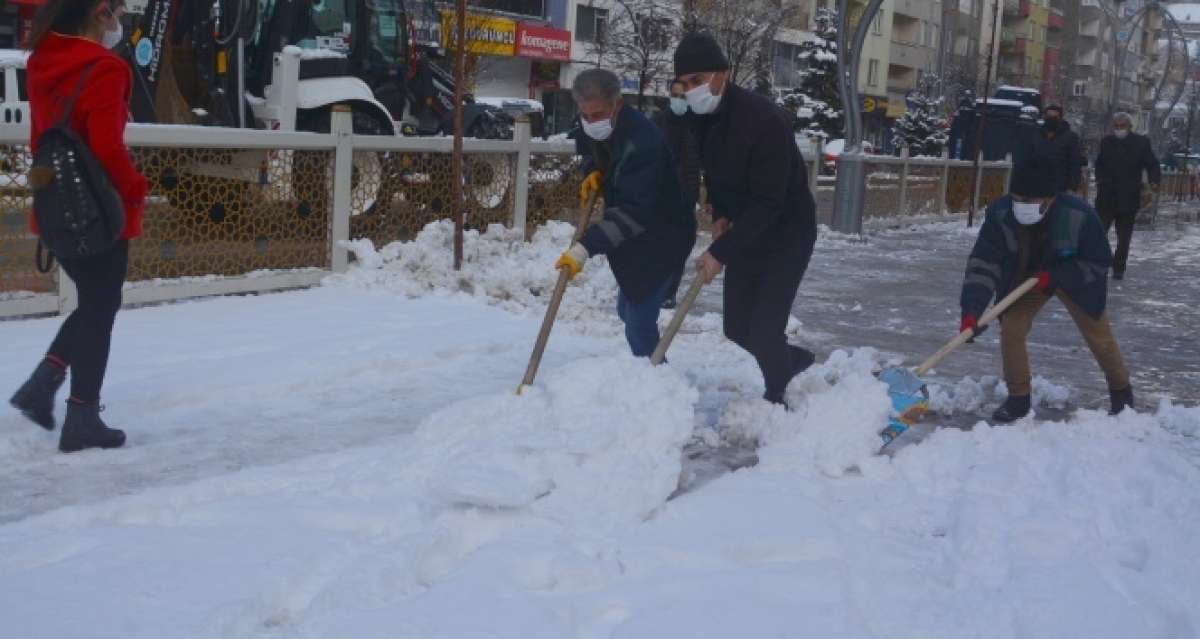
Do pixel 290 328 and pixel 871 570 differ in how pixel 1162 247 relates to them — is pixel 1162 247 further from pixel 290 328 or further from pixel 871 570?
pixel 871 570

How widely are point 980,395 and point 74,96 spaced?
168 inches

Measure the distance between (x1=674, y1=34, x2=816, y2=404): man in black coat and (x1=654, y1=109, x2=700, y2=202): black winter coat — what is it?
0.17ft

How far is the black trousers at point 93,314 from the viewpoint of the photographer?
4371 mm

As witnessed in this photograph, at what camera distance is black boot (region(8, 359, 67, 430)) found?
4562 millimetres

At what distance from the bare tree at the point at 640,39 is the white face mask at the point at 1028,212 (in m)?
20.1

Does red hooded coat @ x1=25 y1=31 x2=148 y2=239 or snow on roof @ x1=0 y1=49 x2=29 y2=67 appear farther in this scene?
snow on roof @ x1=0 y1=49 x2=29 y2=67

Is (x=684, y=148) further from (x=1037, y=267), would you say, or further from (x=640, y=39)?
(x=640, y=39)

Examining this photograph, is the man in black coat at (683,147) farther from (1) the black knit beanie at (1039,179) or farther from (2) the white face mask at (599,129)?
(1) the black knit beanie at (1039,179)

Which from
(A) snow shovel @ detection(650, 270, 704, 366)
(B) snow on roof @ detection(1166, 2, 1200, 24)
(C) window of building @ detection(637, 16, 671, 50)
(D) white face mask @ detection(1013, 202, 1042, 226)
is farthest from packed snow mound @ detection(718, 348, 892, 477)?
(B) snow on roof @ detection(1166, 2, 1200, 24)

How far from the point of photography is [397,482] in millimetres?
4113

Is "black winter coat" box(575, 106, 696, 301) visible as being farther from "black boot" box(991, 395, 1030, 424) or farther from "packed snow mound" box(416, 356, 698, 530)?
"black boot" box(991, 395, 1030, 424)

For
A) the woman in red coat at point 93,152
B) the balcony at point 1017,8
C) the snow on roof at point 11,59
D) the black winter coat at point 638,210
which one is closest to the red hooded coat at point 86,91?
the woman in red coat at point 93,152

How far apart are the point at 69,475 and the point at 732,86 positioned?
2.75m

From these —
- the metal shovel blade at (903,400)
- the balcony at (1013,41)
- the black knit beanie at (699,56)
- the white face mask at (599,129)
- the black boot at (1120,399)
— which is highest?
the balcony at (1013,41)
